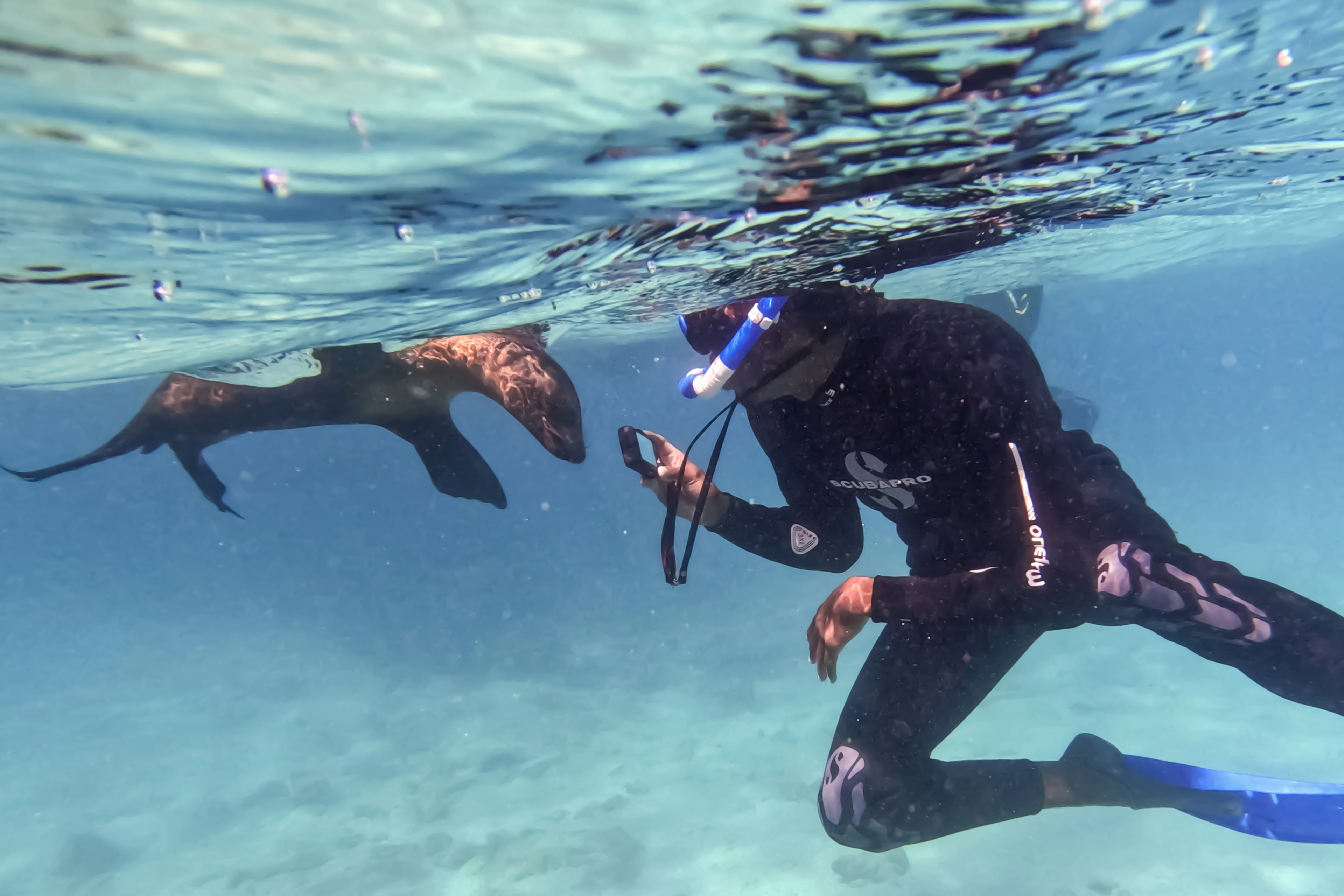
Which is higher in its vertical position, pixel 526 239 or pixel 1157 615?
pixel 526 239

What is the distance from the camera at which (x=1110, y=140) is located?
4.64 m

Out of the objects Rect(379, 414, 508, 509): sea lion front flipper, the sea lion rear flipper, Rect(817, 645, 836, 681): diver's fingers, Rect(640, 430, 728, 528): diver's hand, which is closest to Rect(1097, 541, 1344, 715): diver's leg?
Rect(817, 645, 836, 681): diver's fingers

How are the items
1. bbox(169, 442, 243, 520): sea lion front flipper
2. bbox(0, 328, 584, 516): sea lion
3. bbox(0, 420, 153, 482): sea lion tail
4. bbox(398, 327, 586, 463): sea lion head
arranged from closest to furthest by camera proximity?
1. bbox(398, 327, 586, 463): sea lion head
2. bbox(0, 420, 153, 482): sea lion tail
3. bbox(0, 328, 584, 516): sea lion
4. bbox(169, 442, 243, 520): sea lion front flipper

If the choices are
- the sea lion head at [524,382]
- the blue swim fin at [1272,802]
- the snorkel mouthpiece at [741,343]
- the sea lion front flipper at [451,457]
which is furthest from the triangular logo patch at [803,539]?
the sea lion front flipper at [451,457]

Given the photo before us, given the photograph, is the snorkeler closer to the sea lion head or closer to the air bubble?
the sea lion head

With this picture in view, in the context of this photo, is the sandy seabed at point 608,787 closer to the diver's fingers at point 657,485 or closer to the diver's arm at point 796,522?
the diver's arm at point 796,522

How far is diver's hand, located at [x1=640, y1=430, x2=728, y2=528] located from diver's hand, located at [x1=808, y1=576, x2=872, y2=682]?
Result: 1149mm

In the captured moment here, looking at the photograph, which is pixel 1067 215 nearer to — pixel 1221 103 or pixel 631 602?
pixel 1221 103

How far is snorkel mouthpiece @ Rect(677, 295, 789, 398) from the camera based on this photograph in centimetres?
412

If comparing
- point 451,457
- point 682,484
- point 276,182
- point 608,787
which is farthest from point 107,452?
point 608,787

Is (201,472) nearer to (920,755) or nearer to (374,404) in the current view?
(374,404)

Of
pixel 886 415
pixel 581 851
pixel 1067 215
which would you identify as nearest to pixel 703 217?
pixel 886 415

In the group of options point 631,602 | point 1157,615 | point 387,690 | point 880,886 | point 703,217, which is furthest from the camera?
point 631,602

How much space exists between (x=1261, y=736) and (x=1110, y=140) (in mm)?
9573
